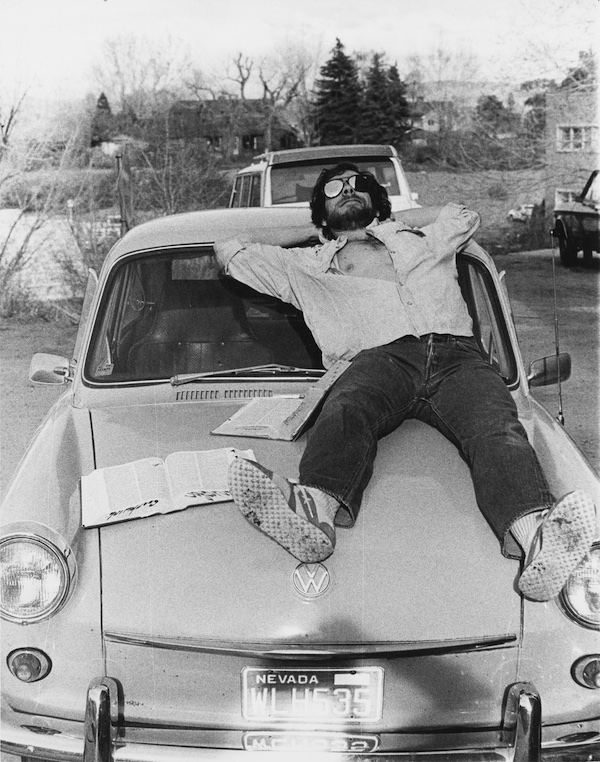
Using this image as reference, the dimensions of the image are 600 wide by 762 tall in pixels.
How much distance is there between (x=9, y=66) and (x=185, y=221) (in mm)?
8526

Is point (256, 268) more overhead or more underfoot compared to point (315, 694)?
more overhead

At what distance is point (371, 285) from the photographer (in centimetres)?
405

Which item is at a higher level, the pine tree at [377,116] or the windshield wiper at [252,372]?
the pine tree at [377,116]

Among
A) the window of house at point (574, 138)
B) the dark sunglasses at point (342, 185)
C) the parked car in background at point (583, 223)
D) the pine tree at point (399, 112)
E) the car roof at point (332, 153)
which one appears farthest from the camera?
Result: the pine tree at point (399, 112)

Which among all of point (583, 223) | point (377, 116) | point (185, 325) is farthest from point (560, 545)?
point (377, 116)

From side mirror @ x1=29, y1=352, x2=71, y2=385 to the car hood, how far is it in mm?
1294

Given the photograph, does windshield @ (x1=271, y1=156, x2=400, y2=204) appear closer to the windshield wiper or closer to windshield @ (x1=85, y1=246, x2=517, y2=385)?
windshield @ (x1=85, y1=246, x2=517, y2=385)

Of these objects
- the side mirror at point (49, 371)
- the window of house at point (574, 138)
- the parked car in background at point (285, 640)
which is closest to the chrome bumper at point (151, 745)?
the parked car in background at point (285, 640)

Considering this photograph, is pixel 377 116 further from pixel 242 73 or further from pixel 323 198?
pixel 323 198

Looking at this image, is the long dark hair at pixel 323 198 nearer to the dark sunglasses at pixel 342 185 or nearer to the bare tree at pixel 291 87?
the dark sunglasses at pixel 342 185

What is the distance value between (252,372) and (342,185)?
900 mm

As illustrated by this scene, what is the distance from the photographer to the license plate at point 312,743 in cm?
281

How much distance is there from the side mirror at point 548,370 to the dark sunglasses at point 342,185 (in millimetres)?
1038

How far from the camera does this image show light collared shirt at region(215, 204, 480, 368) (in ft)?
13.0
